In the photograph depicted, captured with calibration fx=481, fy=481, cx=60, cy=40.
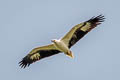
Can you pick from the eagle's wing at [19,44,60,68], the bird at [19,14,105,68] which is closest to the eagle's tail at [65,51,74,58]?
the bird at [19,14,105,68]

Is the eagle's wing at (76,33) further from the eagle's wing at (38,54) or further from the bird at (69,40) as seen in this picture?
the eagle's wing at (38,54)

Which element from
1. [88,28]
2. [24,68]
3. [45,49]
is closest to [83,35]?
[88,28]

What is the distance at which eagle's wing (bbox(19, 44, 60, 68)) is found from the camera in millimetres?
27359

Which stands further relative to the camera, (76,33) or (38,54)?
(38,54)

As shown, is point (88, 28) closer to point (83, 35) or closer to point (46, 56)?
point (83, 35)

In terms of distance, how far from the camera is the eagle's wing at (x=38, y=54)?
27.4 m

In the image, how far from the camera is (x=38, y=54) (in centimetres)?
2780

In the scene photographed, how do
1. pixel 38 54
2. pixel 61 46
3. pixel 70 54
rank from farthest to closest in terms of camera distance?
pixel 38 54, pixel 61 46, pixel 70 54

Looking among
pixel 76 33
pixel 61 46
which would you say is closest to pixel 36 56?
pixel 61 46

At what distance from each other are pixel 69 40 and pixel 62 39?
0.40 metres

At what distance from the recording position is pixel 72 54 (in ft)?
87.1

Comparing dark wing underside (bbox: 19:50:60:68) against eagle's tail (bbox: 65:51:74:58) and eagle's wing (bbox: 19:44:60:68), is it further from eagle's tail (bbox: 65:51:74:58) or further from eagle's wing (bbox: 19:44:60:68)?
eagle's tail (bbox: 65:51:74:58)

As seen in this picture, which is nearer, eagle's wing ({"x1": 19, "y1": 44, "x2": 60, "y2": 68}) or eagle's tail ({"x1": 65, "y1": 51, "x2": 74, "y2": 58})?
eagle's tail ({"x1": 65, "y1": 51, "x2": 74, "y2": 58})

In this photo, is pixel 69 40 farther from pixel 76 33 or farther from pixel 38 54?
pixel 38 54
